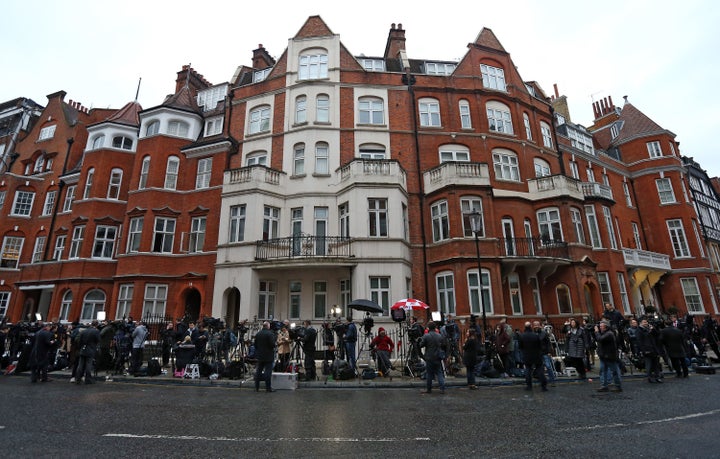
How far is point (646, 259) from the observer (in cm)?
2619

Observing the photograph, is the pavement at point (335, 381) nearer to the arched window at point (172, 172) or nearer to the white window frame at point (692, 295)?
the arched window at point (172, 172)

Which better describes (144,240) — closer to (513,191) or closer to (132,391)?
(132,391)

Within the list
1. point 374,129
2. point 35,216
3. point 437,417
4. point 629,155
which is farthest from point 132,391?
point 629,155

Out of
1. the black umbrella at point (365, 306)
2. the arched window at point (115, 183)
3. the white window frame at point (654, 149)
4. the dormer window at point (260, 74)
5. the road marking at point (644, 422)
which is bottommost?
the road marking at point (644, 422)

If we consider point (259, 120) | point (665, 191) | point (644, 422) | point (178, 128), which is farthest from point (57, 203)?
point (665, 191)

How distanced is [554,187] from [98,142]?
99.4 ft

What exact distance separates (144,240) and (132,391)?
13228 millimetres

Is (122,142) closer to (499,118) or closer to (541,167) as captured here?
(499,118)

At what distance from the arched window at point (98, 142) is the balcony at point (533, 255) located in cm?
2653

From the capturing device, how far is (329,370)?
12859 mm

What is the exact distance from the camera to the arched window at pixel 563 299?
20.2 m

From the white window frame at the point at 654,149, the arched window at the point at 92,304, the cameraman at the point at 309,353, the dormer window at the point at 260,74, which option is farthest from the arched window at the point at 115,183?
the white window frame at the point at 654,149

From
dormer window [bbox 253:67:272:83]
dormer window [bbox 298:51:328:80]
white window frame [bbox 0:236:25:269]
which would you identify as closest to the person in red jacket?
dormer window [bbox 298:51:328:80]

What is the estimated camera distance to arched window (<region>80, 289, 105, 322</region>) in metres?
21.5
